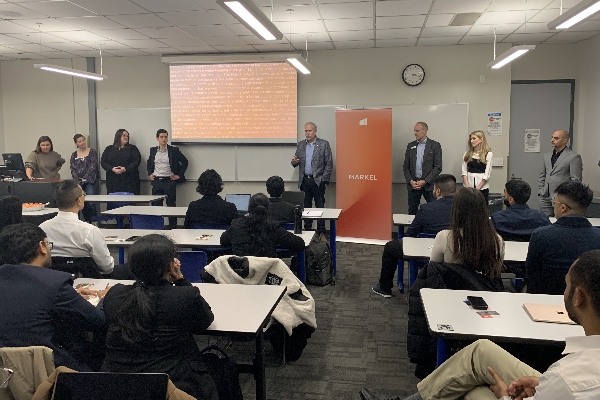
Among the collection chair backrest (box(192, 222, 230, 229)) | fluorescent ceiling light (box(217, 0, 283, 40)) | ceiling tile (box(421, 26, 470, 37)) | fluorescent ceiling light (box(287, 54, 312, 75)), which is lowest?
chair backrest (box(192, 222, 230, 229))

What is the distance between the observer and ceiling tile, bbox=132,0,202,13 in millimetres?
4945

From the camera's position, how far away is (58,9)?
5.20 metres

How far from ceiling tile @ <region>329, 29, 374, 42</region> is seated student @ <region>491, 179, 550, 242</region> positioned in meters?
3.53

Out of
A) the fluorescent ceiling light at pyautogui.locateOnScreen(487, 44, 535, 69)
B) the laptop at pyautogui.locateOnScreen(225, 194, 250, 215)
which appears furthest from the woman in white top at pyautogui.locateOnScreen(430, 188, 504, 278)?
the fluorescent ceiling light at pyautogui.locateOnScreen(487, 44, 535, 69)

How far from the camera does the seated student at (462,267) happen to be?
252 cm

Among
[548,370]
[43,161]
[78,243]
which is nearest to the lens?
[548,370]

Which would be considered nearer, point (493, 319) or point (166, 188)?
point (493, 319)

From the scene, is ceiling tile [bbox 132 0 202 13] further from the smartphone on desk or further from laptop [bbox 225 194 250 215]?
the smartphone on desk

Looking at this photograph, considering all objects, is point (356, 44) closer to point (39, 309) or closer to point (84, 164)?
point (84, 164)

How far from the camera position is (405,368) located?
3117 millimetres

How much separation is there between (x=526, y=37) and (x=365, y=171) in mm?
2999

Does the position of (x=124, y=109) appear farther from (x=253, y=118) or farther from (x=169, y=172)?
(x=253, y=118)

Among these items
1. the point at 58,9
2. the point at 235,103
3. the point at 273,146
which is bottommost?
the point at 273,146

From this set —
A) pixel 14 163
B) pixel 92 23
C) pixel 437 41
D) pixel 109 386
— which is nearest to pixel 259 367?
pixel 109 386
